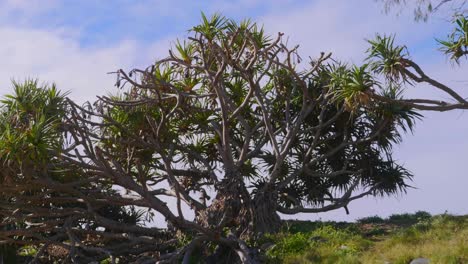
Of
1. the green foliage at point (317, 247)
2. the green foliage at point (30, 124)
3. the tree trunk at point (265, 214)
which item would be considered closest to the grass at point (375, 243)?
the green foliage at point (317, 247)

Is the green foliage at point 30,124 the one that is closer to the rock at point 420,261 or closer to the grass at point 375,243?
the grass at point 375,243

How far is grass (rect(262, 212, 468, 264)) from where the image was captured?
38.5ft

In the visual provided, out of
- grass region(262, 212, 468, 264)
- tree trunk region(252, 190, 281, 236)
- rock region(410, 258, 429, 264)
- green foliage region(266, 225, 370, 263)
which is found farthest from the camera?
tree trunk region(252, 190, 281, 236)

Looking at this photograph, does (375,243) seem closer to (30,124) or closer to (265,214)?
(265,214)

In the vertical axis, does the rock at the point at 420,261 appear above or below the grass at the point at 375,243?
below

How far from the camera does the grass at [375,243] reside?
11.7 metres

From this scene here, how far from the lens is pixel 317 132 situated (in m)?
15.3

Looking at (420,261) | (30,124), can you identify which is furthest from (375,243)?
(30,124)

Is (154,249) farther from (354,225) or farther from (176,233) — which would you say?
(354,225)

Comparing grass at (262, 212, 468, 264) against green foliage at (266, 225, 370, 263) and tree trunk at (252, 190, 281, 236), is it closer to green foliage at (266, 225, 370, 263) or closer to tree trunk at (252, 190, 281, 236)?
green foliage at (266, 225, 370, 263)

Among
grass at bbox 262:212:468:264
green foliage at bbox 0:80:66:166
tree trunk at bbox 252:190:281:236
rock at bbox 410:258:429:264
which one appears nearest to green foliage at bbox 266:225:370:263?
grass at bbox 262:212:468:264

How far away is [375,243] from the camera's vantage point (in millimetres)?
13102

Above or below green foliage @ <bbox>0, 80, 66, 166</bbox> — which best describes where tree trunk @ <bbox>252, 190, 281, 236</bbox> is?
below

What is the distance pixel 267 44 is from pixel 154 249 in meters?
4.36
